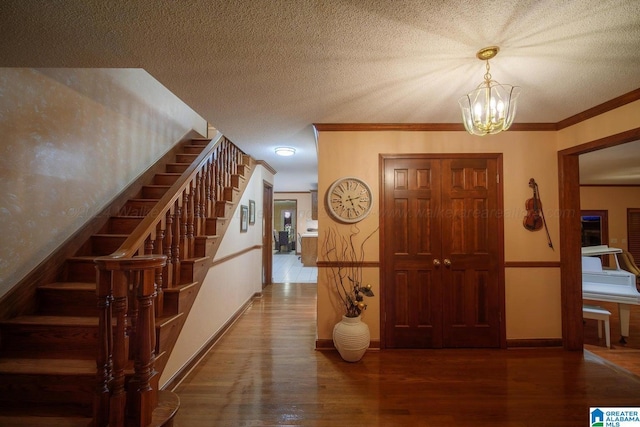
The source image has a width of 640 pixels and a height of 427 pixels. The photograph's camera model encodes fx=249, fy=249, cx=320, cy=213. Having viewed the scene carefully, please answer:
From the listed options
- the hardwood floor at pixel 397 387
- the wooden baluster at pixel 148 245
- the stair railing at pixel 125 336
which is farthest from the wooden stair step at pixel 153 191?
the hardwood floor at pixel 397 387

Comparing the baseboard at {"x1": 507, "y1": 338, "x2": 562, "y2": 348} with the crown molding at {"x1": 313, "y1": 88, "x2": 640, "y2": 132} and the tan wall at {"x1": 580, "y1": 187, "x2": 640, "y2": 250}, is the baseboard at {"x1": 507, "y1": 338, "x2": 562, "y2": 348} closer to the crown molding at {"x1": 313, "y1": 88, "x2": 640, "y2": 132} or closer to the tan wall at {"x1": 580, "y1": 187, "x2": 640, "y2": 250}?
the crown molding at {"x1": 313, "y1": 88, "x2": 640, "y2": 132}

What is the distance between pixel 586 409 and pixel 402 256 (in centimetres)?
166

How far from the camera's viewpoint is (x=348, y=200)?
2688 millimetres

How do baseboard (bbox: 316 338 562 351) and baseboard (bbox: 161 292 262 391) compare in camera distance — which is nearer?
baseboard (bbox: 161 292 262 391)

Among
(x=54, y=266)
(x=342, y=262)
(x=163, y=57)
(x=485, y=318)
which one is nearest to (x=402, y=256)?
(x=342, y=262)

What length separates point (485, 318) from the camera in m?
2.65

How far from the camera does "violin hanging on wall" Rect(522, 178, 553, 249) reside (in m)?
2.66

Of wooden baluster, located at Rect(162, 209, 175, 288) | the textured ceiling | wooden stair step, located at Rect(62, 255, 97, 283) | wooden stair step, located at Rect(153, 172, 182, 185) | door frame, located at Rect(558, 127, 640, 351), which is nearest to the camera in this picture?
the textured ceiling

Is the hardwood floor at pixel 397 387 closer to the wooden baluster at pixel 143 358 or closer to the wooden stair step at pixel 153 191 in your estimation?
the wooden baluster at pixel 143 358

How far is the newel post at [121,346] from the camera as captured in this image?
125 centimetres

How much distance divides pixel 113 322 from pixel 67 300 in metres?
0.52

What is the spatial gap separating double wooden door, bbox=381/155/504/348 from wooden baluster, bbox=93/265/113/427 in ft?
7.37

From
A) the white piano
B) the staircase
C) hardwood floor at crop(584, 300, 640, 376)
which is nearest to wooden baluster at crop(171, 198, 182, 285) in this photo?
the staircase

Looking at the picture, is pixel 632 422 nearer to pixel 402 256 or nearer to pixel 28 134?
pixel 402 256
